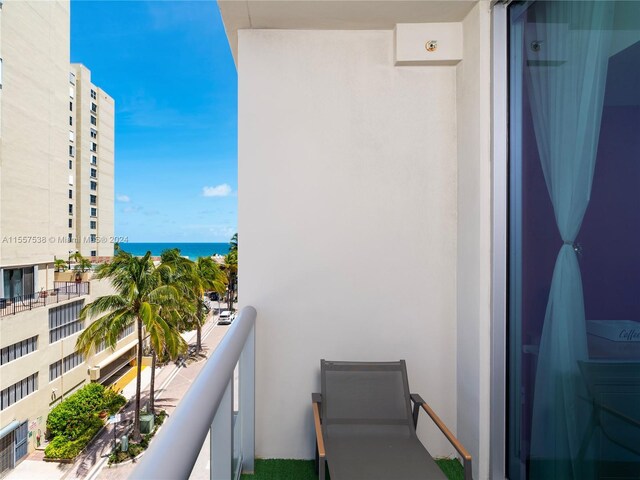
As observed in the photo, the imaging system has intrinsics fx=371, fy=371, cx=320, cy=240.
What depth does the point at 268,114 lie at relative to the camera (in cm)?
218

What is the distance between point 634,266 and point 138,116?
5256cm

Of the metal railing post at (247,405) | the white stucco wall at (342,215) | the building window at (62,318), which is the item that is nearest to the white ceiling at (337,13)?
the white stucco wall at (342,215)

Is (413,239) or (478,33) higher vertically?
(478,33)

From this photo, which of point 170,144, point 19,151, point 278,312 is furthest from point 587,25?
point 170,144

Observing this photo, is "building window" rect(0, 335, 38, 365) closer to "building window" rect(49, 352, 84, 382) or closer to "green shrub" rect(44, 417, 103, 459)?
"building window" rect(49, 352, 84, 382)

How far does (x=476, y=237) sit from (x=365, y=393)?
1027 mm

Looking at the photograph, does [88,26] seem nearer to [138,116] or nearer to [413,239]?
[138,116]

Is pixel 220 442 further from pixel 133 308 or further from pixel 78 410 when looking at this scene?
pixel 78 410

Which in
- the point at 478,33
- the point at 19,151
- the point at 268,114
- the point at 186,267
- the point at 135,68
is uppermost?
the point at 135,68

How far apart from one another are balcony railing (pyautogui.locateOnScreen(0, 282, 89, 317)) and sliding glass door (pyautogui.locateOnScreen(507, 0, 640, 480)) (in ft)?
57.5

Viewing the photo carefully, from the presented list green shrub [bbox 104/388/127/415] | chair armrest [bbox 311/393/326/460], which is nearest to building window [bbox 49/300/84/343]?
green shrub [bbox 104/388/127/415]

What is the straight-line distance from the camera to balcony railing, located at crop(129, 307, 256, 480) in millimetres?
556

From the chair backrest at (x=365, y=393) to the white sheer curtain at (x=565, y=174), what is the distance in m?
0.64

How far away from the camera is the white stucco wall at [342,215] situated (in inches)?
85.7
